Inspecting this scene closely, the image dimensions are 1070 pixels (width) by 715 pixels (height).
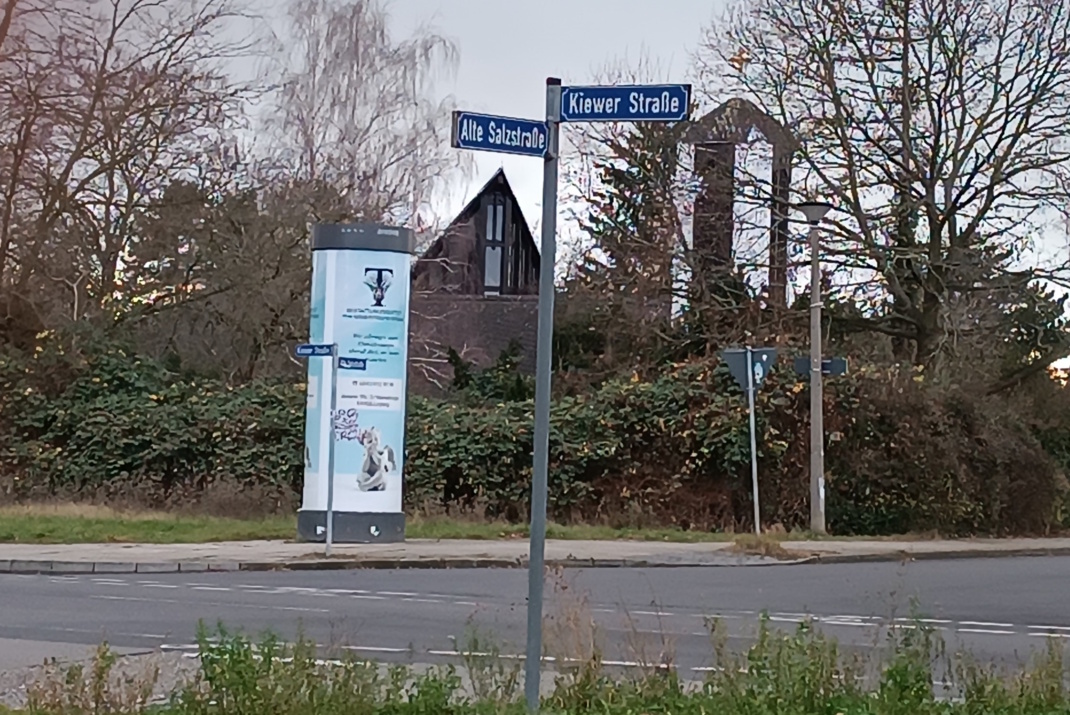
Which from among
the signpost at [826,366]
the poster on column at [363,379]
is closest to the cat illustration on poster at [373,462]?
the poster on column at [363,379]

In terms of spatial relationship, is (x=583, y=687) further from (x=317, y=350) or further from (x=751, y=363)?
(x=751, y=363)

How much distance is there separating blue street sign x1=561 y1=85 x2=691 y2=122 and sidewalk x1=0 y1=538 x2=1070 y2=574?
43.6ft

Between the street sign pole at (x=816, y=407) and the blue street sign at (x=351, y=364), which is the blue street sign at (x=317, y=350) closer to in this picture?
the blue street sign at (x=351, y=364)

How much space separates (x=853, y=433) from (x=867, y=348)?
645 centimetres

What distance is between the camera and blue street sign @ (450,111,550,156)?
7277mm

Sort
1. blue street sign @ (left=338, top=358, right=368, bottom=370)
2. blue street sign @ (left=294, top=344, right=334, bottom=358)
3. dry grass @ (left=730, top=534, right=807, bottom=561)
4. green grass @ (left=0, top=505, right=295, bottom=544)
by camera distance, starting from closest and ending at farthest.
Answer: blue street sign @ (left=294, top=344, right=334, bottom=358), blue street sign @ (left=338, top=358, right=368, bottom=370), dry grass @ (left=730, top=534, right=807, bottom=561), green grass @ (left=0, top=505, right=295, bottom=544)

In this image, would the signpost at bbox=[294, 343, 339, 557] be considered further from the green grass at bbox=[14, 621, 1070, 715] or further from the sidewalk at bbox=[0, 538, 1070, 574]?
the green grass at bbox=[14, 621, 1070, 715]

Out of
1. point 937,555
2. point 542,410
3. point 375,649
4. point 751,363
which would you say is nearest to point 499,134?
point 542,410

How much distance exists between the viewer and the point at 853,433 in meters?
30.2

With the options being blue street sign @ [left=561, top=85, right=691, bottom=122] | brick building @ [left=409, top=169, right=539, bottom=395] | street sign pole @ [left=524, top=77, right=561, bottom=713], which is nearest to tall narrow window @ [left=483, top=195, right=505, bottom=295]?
brick building @ [left=409, top=169, right=539, bottom=395]

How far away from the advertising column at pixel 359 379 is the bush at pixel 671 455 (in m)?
6.93

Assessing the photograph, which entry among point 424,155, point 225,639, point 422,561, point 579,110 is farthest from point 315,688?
point 424,155

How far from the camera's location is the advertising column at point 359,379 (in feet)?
74.9

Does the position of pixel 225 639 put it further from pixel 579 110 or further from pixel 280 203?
pixel 280 203
